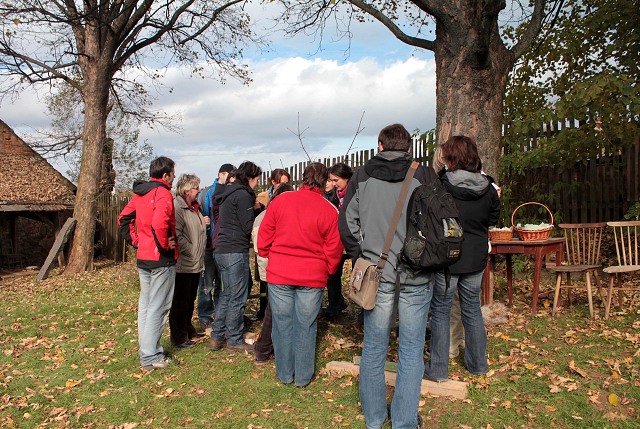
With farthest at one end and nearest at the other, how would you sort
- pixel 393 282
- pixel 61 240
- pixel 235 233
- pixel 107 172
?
pixel 107 172
pixel 61 240
pixel 235 233
pixel 393 282

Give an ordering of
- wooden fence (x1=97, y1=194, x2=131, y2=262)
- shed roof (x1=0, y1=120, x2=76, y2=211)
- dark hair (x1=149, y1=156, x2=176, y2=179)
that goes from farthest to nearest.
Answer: wooden fence (x1=97, y1=194, x2=131, y2=262), shed roof (x1=0, y1=120, x2=76, y2=211), dark hair (x1=149, y1=156, x2=176, y2=179)

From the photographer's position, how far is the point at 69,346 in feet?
21.8

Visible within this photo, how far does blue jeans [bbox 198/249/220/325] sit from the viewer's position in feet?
22.1

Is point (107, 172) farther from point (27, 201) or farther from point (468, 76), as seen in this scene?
point (468, 76)

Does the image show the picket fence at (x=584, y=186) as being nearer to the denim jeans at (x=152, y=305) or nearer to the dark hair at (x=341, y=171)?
the dark hair at (x=341, y=171)

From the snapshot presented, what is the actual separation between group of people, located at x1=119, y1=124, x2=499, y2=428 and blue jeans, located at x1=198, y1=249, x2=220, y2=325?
17 millimetres

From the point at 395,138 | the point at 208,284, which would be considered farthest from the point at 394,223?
the point at 208,284

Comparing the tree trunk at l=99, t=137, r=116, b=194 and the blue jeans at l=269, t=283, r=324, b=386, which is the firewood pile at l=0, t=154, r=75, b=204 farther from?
the blue jeans at l=269, t=283, r=324, b=386

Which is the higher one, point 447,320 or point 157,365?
point 447,320

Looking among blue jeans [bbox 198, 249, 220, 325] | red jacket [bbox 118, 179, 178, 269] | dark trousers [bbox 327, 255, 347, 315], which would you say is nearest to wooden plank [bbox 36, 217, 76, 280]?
blue jeans [bbox 198, 249, 220, 325]

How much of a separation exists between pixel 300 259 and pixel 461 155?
1536 mm

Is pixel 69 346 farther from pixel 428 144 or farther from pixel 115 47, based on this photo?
pixel 115 47

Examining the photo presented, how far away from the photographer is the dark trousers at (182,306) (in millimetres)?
5938

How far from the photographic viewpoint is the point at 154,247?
5.17 meters
